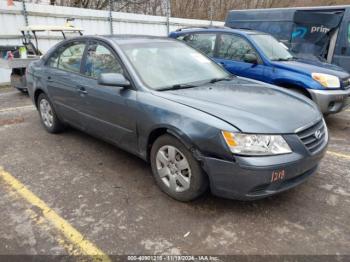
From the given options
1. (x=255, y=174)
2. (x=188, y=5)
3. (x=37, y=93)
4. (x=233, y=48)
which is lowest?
(x=37, y=93)

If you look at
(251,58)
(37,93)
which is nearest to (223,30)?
(251,58)

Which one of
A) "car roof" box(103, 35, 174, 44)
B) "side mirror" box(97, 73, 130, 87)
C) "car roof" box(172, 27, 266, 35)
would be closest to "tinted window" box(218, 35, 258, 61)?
"car roof" box(172, 27, 266, 35)

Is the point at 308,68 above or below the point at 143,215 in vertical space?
above

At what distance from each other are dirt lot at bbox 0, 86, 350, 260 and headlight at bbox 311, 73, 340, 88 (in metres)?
1.57

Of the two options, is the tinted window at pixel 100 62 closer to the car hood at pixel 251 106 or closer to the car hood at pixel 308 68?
the car hood at pixel 251 106

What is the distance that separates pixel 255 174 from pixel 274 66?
11.9ft

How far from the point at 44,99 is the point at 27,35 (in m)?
5.15

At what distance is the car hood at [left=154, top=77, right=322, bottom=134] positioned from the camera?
106 inches

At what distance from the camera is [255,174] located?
8.38ft

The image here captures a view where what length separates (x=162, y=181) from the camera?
10.6ft

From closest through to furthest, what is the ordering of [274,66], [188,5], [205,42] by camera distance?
[274,66]
[205,42]
[188,5]

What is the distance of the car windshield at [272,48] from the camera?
5969 millimetres

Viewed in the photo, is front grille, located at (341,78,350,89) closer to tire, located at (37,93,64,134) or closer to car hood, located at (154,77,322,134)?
car hood, located at (154,77,322,134)

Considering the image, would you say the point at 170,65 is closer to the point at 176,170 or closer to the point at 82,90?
the point at 82,90
